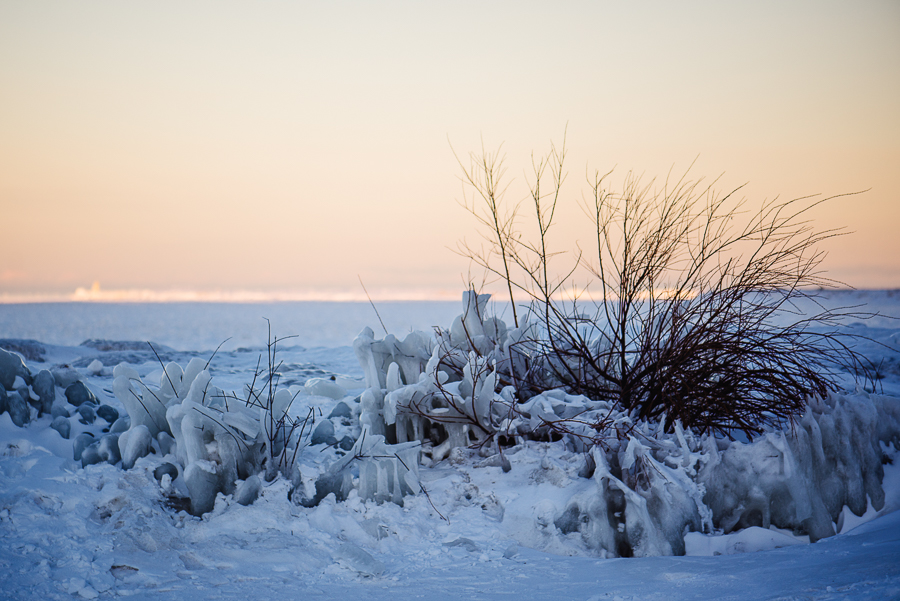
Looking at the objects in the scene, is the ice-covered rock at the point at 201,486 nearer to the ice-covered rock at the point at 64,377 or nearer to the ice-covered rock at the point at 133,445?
the ice-covered rock at the point at 133,445

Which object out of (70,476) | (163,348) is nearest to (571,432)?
(70,476)

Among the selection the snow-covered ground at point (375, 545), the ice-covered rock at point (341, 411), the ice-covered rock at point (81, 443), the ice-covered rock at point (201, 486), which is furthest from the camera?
the ice-covered rock at point (341, 411)

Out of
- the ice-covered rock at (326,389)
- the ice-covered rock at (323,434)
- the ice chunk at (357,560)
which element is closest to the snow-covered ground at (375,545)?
the ice chunk at (357,560)

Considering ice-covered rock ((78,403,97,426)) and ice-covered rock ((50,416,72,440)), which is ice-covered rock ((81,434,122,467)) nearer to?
ice-covered rock ((50,416,72,440))

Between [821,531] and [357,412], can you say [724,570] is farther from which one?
[357,412]

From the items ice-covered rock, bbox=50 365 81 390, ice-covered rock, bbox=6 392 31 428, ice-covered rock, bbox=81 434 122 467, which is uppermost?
ice-covered rock, bbox=50 365 81 390

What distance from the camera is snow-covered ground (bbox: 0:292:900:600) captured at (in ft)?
6.21

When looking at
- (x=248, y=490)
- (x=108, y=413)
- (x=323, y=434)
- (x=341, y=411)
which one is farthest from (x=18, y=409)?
(x=341, y=411)

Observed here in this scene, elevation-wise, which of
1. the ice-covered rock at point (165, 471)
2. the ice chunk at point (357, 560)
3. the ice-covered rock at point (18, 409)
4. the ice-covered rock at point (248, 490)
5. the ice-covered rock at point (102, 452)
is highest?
the ice-covered rock at point (18, 409)

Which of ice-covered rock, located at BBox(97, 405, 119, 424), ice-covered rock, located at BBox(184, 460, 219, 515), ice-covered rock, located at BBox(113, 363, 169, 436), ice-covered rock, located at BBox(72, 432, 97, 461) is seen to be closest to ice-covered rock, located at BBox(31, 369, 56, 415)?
ice-covered rock, located at BBox(97, 405, 119, 424)

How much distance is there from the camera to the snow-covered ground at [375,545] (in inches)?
74.5

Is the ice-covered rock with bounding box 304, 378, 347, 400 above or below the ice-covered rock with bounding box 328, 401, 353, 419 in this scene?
above

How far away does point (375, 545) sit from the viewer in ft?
7.50

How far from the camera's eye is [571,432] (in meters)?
2.93
